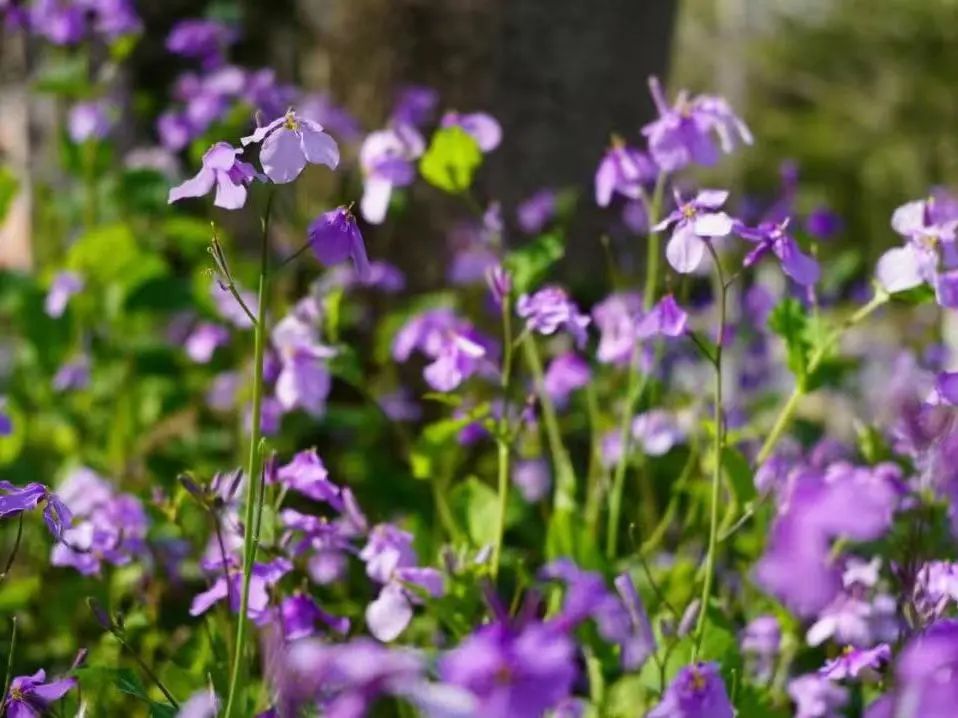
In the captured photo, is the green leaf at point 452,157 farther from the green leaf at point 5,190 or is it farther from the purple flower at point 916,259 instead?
the green leaf at point 5,190

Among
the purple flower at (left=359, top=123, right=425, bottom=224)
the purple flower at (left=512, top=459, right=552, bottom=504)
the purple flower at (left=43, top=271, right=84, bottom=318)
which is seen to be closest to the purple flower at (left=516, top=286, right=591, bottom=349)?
the purple flower at (left=359, top=123, right=425, bottom=224)

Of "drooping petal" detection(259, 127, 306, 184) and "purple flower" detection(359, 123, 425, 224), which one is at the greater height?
"drooping petal" detection(259, 127, 306, 184)

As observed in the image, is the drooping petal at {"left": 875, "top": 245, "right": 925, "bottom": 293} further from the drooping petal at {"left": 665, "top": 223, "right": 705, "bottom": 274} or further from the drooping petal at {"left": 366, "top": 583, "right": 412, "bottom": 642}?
the drooping petal at {"left": 366, "top": 583, "right": 412, "bottom": 642}

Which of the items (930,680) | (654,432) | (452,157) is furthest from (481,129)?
(930,680)

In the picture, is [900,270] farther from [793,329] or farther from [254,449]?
[254,449]

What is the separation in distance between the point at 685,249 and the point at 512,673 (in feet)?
2.21

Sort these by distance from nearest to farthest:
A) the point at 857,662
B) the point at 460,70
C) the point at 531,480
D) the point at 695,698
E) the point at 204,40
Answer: the point at 695,698 < the point at 857,662 < the point at 531,480 < the point at 204,40 < the point at 460,70

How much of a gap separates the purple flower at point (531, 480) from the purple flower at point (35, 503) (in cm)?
111

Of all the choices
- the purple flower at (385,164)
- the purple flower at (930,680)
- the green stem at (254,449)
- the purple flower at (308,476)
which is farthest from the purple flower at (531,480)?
the purple flower at (930,680)

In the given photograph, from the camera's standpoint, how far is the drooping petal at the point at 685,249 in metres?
1.32

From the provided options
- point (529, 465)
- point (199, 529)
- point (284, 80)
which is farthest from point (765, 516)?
point (284, 80)

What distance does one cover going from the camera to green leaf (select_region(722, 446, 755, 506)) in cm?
150

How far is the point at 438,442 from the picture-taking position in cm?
171

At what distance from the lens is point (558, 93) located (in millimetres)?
2955
